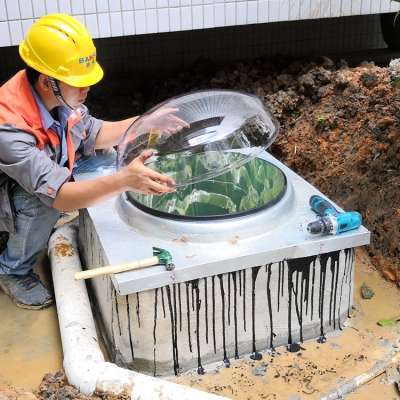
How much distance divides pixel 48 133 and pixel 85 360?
969mm

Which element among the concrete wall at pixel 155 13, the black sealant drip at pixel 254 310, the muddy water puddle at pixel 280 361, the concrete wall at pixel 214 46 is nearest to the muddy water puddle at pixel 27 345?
the muddy water puddle at pixel 280 361

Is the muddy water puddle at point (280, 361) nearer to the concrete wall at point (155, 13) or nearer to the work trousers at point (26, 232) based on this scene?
the work trousers at point (26, 232)

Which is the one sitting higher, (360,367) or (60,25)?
(60,25)

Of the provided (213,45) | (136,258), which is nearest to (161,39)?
(213,45)

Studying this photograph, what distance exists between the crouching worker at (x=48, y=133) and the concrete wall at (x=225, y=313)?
11.8 inches

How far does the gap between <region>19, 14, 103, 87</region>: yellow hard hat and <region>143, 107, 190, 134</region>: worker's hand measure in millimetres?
439

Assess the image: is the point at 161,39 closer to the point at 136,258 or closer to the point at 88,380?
the point at 136,258

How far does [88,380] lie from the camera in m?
2.00

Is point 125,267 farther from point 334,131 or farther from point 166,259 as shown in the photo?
point 334,131

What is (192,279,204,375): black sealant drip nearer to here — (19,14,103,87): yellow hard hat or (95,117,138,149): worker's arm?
(19,14,103,87): yellow hard hat

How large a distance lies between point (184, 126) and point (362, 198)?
1086 mm

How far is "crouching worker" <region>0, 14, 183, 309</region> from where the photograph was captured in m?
2.20

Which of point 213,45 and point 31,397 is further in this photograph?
point 213,45

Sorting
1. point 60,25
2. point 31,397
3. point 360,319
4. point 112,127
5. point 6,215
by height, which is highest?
point 60,25
